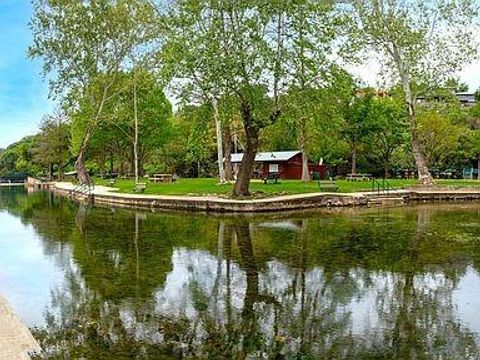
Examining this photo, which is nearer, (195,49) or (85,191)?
(195,49)

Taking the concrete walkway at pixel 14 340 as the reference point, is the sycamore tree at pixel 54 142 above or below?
above

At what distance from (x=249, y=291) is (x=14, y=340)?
4488 millimetres

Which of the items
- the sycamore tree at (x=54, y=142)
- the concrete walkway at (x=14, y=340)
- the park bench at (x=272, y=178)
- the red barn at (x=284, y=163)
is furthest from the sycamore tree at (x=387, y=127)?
the concrete walkway at (x=14, y=340)

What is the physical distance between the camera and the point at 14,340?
719 centimetres

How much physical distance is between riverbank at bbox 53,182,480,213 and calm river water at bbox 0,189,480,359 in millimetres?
6920

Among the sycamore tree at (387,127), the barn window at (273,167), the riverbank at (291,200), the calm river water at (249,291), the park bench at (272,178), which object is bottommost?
the calm river water at (249,291)

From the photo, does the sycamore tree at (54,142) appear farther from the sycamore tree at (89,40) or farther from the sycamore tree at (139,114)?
the sycamore tree at (89,40)

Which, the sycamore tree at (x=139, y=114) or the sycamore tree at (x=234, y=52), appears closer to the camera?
the sycamore tree at (x=234, y=52)

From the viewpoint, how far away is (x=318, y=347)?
7555 millimetres

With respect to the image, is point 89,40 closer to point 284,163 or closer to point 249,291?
point 284,163

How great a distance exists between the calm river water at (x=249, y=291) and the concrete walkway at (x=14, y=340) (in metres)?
0.29

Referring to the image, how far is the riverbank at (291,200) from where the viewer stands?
27.1 meters

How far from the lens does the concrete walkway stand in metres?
6.69

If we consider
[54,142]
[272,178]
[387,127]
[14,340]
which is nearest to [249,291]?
[14,340]
